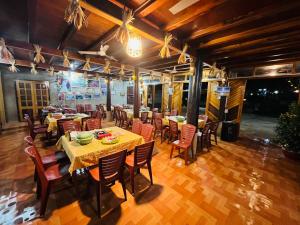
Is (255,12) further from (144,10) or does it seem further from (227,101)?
(227,101)

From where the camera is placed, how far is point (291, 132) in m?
3.56

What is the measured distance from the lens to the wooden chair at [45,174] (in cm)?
176

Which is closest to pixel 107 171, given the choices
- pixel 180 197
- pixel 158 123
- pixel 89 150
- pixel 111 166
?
pixel 111 166

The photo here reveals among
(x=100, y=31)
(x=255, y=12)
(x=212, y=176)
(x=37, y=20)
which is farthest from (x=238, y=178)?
(x=37, y=20)

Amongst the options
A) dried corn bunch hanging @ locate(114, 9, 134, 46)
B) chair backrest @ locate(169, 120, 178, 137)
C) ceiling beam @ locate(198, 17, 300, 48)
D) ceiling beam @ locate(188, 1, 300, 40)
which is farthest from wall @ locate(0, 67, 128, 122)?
ceiling beam @ locate(198, 17, 300, 48)

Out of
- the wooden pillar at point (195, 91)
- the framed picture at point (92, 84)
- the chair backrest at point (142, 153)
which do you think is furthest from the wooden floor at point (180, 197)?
the framed picture at point (92, 84)

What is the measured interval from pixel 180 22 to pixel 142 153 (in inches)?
87.6

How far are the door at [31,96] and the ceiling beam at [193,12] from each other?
7.85 meters

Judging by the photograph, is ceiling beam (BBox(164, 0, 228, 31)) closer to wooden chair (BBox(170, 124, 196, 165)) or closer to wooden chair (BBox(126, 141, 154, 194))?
wooden chair (BBox(126, 141, 154, 194))

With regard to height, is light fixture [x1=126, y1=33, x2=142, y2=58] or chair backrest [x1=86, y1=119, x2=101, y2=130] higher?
light fixture [x1=126, y1=33, x2=142, y2=58]

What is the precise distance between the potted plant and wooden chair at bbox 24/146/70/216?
5284mm

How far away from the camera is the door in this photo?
704cm

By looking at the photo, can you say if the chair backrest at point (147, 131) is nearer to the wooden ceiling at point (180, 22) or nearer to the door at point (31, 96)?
the wooden ceiling at point (180, 22)

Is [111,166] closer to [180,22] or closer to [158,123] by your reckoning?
[180,22]
